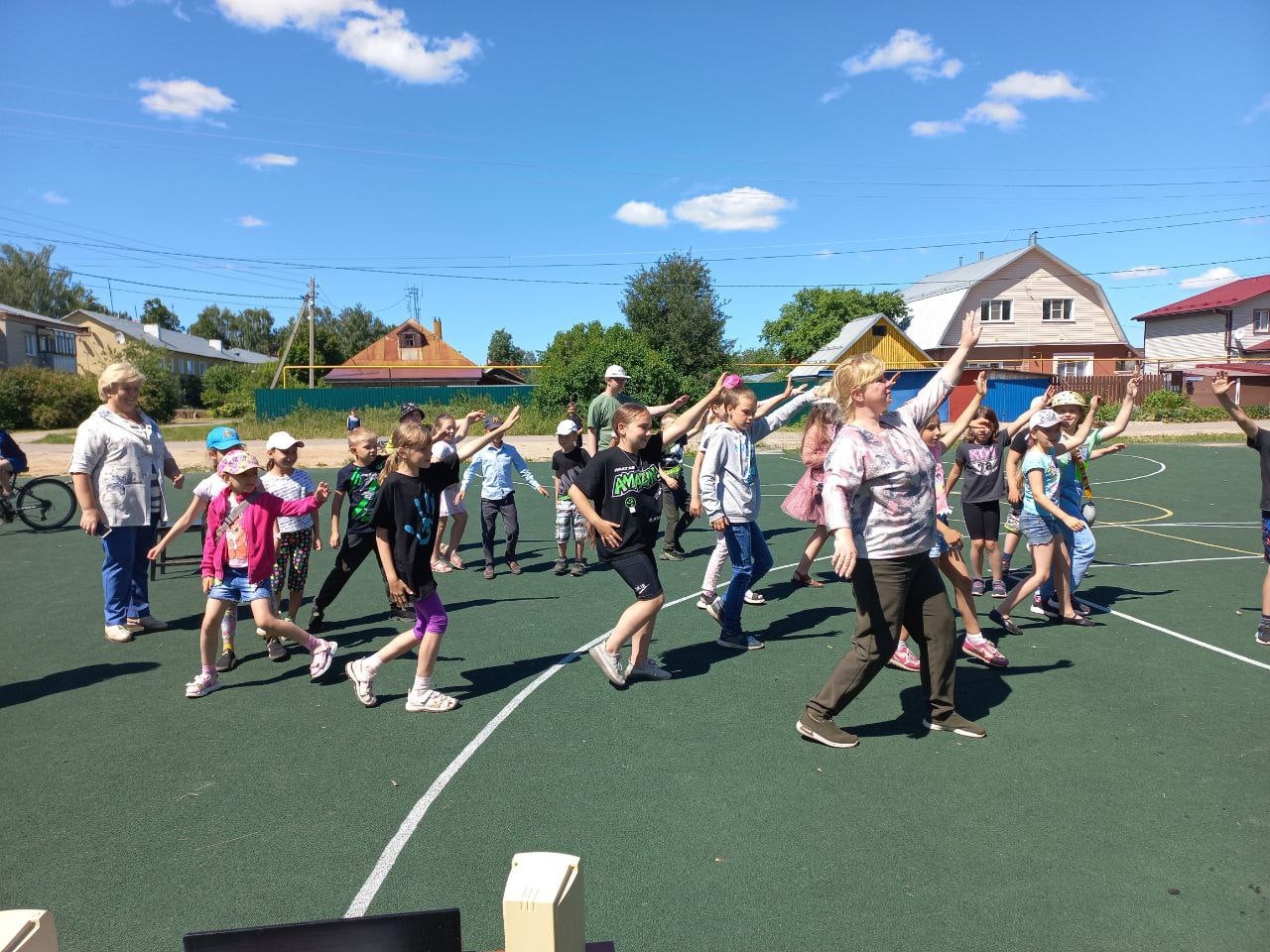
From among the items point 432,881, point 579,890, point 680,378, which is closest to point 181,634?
point 432,881

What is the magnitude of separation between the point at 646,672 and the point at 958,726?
210 centimetres

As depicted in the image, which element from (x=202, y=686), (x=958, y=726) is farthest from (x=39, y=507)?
(x=958, y=726)

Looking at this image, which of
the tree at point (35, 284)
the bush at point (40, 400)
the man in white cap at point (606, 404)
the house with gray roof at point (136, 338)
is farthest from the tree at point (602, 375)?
the tree at point (35, 284)

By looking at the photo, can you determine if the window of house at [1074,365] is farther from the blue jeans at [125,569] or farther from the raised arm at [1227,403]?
the blue jeans at [125,569]

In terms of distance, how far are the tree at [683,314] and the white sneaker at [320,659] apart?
118 feet

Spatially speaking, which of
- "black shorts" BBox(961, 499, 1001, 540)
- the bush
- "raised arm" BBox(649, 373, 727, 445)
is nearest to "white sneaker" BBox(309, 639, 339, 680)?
"raised arm" BBox(649, 373, 727, 445)

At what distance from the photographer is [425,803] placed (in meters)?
4.20

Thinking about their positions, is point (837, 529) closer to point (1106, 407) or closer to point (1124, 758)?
point (1124, 758)

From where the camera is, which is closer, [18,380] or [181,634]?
[181,634]

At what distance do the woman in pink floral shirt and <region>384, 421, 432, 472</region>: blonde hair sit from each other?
2.49 m

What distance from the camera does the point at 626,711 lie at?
5375 mm

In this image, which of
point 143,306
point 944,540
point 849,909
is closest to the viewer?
point 849,909

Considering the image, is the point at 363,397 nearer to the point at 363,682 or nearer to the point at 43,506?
the point at 43,506

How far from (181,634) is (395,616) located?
1792 mm
